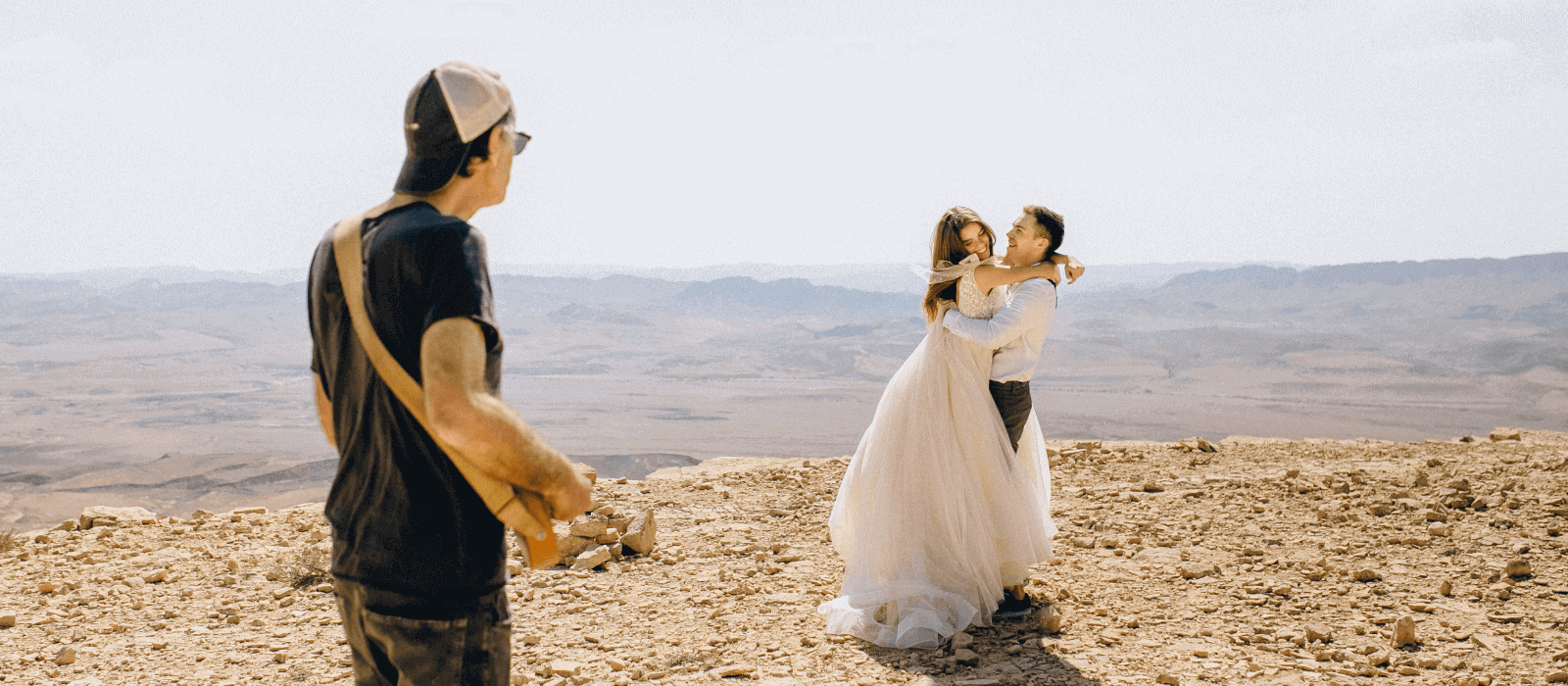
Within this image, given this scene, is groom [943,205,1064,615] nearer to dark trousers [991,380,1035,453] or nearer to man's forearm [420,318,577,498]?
dark trousers [991,380,1035,453]

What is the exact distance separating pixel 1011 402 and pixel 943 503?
0.53 m

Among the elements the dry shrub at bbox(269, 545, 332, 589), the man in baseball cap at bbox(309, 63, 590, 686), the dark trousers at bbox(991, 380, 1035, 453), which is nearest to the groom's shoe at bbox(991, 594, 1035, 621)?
the dark trousers at bbox(991, 380, 1035, 453)

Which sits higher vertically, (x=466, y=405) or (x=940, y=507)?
(x=466, y=405)

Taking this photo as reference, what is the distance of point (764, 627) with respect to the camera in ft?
13.4

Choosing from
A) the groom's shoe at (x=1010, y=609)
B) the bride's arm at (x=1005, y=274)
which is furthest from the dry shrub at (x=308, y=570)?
the bride's arm at (x=1005, y=274)

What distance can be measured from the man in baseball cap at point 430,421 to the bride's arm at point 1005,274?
2.51m

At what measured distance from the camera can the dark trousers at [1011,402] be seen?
4031mm

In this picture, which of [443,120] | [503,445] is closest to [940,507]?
[503,445]

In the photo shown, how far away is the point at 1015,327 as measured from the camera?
383 centimetres

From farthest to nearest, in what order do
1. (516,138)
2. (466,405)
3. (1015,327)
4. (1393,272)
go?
(1393,272), (1015,327), (516,138), (466,405)

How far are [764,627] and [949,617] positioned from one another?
0.80 m

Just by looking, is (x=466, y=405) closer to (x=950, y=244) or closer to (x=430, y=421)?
(x=430, y=421)

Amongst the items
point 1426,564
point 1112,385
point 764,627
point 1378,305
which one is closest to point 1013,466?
point 764,627

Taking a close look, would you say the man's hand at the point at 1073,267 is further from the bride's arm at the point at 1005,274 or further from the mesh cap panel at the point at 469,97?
the mesh cap panel at the point at 469,97
